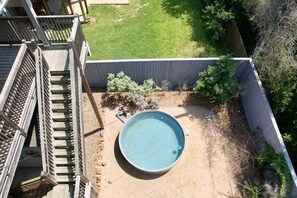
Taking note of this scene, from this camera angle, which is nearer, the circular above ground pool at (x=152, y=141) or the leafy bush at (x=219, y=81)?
the circular above ground pool at (x=152, y=141)

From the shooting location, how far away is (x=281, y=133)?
35.3 feet

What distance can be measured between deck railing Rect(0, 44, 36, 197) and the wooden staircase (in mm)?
1106

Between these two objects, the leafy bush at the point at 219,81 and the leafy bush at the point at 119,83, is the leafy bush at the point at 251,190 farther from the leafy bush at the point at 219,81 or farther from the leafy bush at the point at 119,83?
the leafy bush at the point at 119,83

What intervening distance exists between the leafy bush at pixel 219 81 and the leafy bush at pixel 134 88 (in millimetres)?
2140

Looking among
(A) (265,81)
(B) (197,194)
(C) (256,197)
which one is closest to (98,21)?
(A) (265,81)

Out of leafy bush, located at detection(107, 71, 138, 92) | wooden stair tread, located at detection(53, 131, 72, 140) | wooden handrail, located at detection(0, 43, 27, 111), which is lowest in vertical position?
leafy bush, located at detection(107, 71, 138, 92)

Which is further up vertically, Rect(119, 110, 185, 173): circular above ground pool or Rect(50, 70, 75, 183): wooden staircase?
Rect(50, 70, 75, 183): wooden staircase

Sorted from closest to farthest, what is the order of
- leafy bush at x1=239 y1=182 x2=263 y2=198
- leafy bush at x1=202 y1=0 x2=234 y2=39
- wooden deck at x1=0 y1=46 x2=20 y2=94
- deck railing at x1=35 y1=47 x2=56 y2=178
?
1. deck railing at x1=35 y1=47 x2=56 y2=178
2. wooden deck at x1=0 y1=46 x2=20 y2=94
3. leafy bush at x1=239 y1=182 x2=263 y2=198
4. leafy bush at x1=202 y1=0 x2=234 y2=39

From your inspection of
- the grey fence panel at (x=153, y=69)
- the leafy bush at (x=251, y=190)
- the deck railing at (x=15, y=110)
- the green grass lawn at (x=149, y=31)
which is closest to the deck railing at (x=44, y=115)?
the deck railing at (x=15, y=110)

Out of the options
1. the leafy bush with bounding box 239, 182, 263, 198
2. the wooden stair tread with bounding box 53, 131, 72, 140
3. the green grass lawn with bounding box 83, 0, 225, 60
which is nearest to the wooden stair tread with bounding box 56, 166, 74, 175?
the wooden stair tread with bounding box 53, 131, 72, 140

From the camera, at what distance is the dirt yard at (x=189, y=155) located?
410 inches

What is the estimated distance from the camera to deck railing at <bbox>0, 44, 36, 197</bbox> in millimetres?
6094

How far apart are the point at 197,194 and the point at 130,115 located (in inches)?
172

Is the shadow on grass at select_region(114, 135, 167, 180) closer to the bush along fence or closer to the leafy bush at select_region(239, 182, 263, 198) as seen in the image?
the leafy bush at select_region(239, 182, 263, 198)
